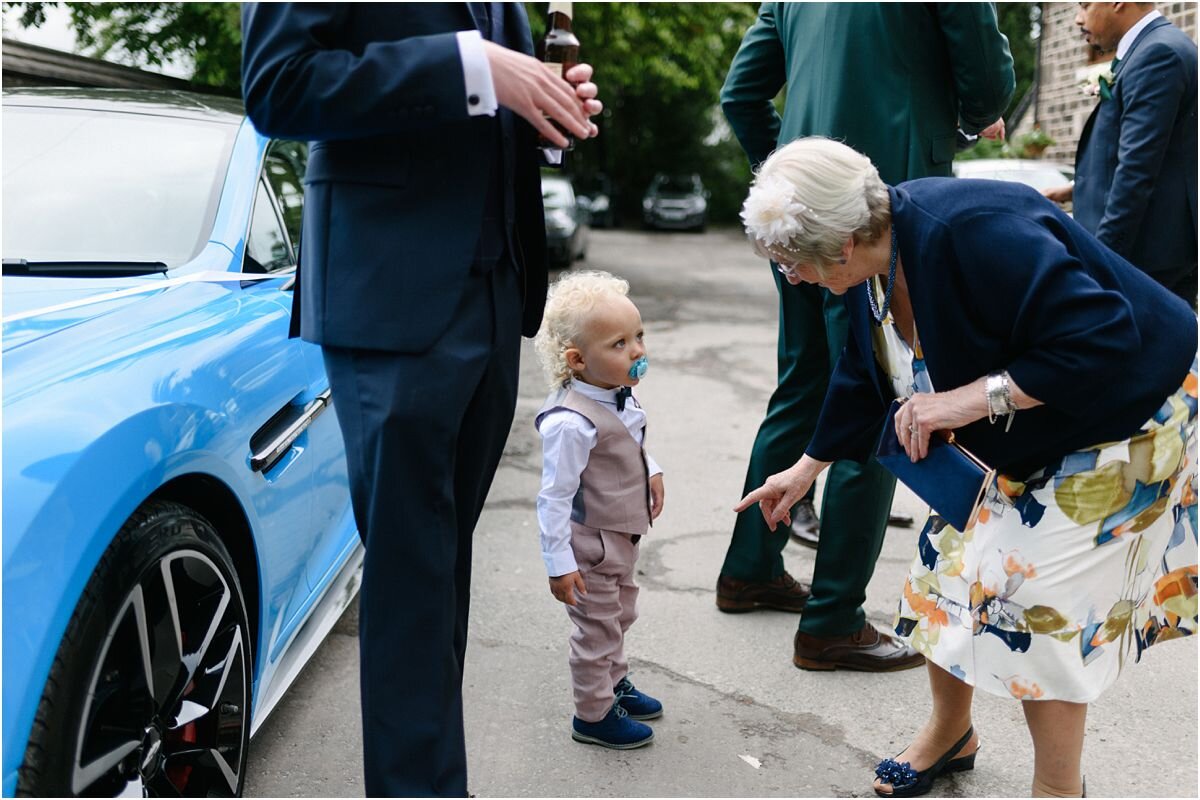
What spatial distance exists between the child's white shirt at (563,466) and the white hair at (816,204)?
0.70m

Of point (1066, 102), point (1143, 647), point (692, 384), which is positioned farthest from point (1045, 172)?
point (1143, 647)

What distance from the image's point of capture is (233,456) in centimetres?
214

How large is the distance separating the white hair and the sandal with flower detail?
1.22m

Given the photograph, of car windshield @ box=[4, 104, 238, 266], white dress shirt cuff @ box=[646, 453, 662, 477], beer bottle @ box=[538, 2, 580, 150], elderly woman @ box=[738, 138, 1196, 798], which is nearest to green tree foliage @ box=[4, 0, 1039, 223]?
car windshield @ box=[4, 104, 238, 266]

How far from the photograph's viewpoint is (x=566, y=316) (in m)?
2.68

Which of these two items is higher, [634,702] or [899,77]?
[899,77]

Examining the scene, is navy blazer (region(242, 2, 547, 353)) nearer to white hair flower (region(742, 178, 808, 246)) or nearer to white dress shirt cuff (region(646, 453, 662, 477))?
white hair flower (region(742, 178, 808, 246))

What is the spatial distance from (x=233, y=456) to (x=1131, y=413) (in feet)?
5.70

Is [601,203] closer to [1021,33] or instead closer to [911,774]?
[1021,33]

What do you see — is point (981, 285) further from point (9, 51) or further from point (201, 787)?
point (9, 51)

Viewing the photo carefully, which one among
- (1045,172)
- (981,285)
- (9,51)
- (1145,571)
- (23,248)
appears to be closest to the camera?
(981,285)

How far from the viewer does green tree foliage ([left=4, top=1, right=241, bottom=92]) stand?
839 cm

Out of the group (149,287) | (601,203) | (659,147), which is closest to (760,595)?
(149,287)

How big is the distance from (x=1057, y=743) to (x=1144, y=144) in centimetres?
235
